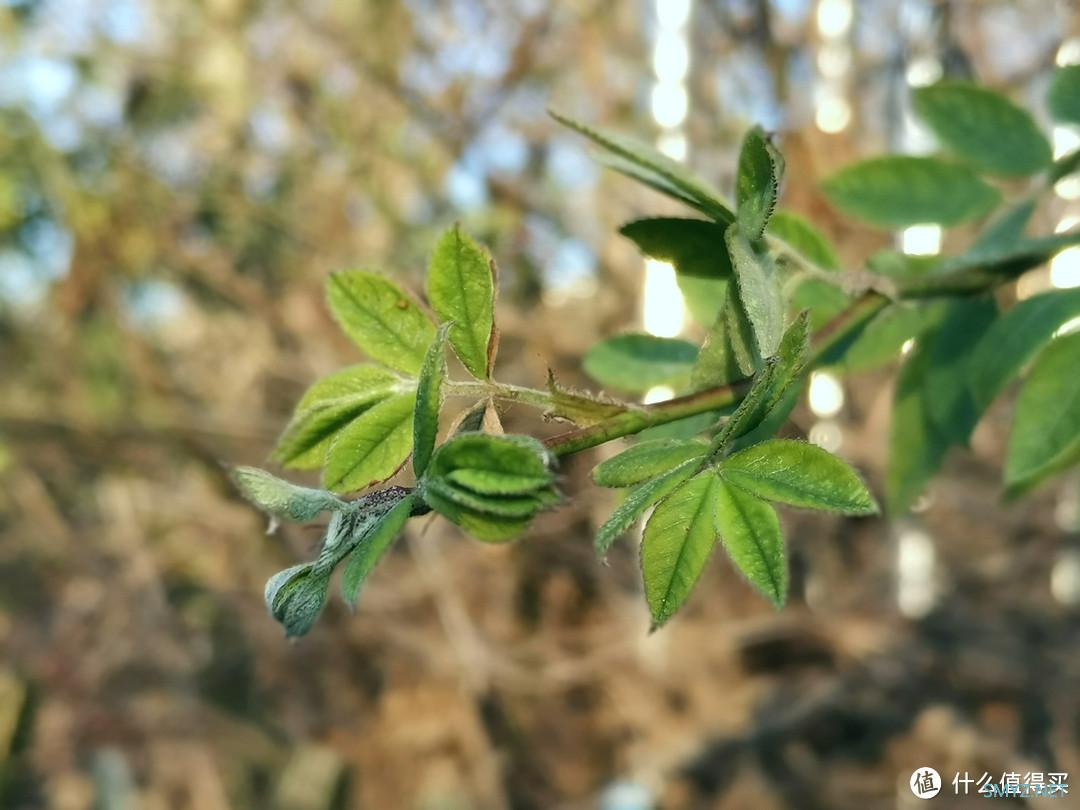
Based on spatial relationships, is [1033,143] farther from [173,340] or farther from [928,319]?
[173,340]

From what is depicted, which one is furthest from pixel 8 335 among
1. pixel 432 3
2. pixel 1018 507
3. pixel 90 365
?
pixel 1018 507

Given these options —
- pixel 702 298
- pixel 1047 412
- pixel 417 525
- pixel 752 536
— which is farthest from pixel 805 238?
pixel 417 525

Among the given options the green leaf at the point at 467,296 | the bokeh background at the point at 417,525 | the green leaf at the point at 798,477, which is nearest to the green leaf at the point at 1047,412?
the green leaf at the point at 798,477

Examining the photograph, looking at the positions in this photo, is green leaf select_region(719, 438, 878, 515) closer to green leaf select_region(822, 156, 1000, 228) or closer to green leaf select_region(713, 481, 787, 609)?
green leaf select_region(713, 481, 787, 609)

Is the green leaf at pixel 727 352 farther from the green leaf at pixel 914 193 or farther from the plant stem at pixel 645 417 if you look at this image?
the green leaf at pixel 914 193

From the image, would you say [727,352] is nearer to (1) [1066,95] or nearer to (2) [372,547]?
(2) [372,547]
